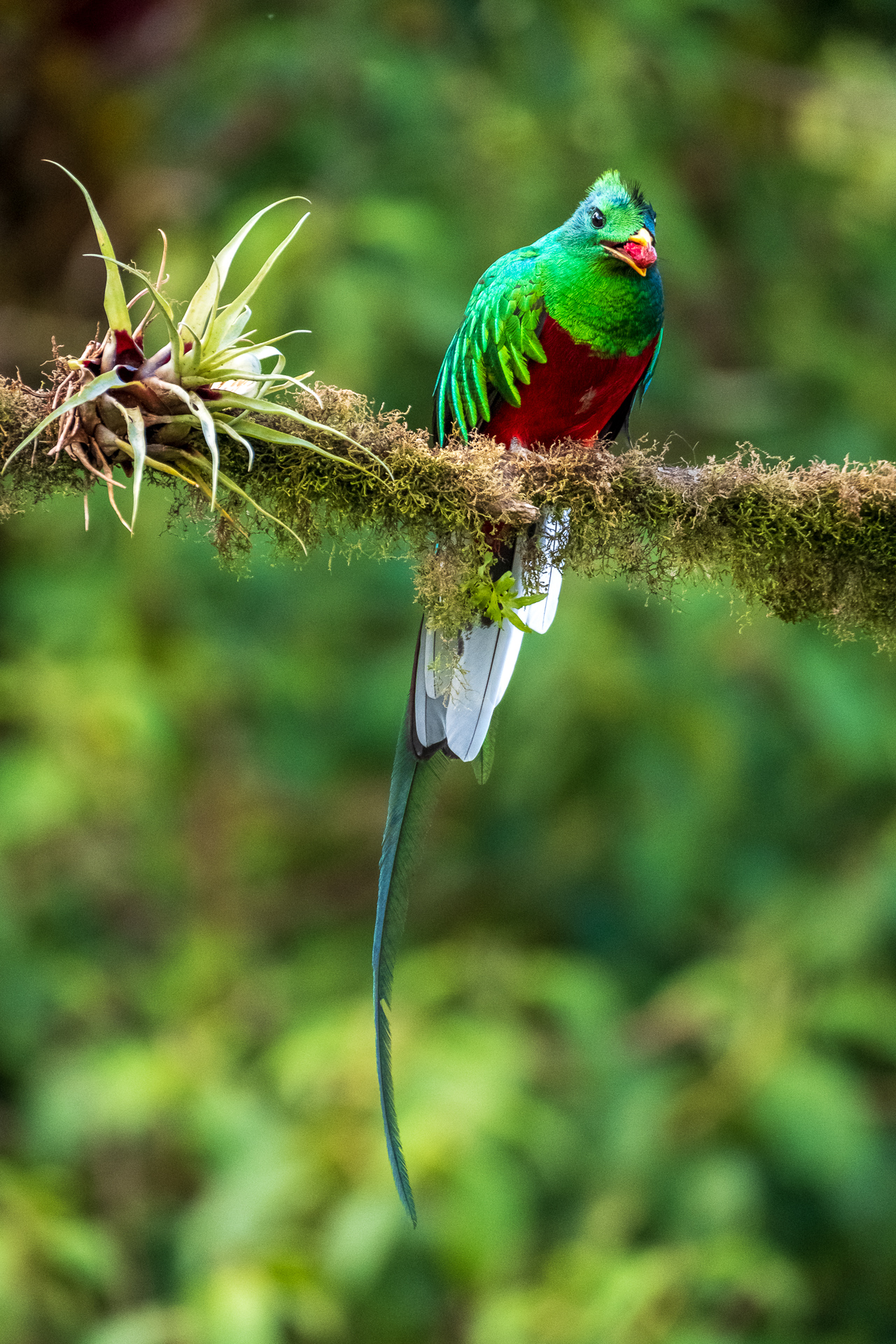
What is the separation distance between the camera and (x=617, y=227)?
2578mm

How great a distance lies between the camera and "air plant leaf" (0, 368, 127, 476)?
5.14ft

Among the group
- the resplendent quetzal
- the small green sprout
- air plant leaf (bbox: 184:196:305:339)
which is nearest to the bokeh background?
the resplendent quetzal

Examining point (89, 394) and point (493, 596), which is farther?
point (493, 596)

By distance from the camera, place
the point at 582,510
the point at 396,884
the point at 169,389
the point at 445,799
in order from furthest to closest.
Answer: the point at 445,799 < the point at 396,884 < the point at 582,510 < the point at 169,389

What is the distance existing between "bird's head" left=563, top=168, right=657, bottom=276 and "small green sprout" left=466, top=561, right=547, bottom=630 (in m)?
0.82

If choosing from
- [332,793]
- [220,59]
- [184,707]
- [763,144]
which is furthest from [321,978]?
[763,144]

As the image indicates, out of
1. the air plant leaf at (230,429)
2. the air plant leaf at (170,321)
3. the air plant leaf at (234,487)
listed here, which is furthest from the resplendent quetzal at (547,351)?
the air plant leaf at (170,321)

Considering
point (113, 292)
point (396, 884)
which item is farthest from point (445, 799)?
point (113, 292)

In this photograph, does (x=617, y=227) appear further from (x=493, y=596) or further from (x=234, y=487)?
(x=234, y=487)

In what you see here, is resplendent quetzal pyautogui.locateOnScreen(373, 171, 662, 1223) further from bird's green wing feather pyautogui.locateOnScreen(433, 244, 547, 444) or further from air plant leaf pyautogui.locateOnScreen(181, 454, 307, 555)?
air plant leaf pyautogui.locateOnScreen(181, 454, 307, 555)

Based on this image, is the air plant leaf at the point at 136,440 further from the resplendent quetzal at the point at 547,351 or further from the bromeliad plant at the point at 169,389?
the resplendent quetzal at the point at 547,351

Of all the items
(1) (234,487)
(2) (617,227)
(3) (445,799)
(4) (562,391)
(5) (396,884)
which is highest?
(3) (445,799)

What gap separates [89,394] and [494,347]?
1110 millimetres

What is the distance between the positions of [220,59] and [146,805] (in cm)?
286
